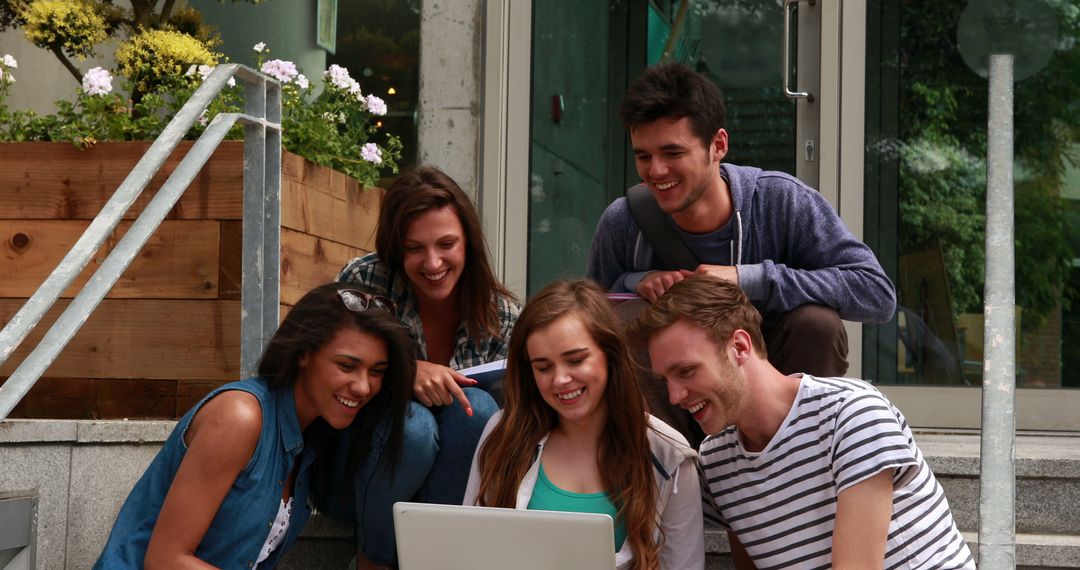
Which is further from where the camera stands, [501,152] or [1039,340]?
[501,152]

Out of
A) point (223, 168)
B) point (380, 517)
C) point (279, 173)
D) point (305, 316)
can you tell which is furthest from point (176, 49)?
point (380, 517)

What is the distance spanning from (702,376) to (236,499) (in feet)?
2.99

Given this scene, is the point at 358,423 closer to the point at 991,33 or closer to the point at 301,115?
the point at 301,115

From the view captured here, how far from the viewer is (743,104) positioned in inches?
172

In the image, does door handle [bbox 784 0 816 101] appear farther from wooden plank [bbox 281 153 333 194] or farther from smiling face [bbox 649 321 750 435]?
smiling face [bbox 649 321 750 435]

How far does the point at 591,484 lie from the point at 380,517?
1.61 ft

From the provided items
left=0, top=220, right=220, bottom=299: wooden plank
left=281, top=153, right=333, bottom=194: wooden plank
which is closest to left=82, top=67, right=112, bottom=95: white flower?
→ left=0, top=220, right=220, bottom=299: wooden plank

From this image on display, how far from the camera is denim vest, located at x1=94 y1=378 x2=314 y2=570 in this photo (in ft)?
7.73

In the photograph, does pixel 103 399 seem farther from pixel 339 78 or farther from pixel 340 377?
pixel 339 78

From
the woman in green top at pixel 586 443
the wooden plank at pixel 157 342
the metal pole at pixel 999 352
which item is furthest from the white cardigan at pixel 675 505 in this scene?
the wooden plank at pixel 157 342

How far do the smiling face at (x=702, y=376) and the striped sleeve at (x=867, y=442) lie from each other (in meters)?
0.18

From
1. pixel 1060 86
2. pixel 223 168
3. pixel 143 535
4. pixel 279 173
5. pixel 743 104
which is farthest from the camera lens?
pixel 743 104

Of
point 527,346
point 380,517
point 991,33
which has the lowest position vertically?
point 380,517

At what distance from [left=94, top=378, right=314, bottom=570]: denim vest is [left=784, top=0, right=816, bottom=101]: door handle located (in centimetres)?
234
